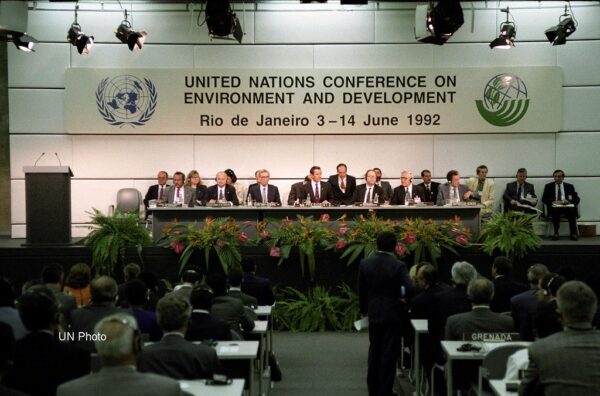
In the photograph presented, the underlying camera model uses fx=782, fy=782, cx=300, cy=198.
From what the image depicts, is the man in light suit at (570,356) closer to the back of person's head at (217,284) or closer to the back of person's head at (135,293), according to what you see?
the back of person's head at (135,293)

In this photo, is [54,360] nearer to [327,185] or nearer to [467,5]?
[327,185]

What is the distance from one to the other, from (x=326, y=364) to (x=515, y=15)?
8.34 meters

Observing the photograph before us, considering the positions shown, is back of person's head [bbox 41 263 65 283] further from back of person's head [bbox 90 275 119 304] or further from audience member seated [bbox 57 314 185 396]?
audience member seated [bbox 57 314 185 396]

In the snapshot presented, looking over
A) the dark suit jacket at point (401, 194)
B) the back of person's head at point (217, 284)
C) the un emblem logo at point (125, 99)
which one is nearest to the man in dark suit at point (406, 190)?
the dark suit jacket at point (401, 194)

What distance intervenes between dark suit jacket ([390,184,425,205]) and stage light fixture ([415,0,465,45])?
8.05ft

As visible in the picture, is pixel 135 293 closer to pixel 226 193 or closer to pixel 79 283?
pixel 79 283

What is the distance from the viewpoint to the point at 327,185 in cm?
1268

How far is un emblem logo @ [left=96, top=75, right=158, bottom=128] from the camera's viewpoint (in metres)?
13.5

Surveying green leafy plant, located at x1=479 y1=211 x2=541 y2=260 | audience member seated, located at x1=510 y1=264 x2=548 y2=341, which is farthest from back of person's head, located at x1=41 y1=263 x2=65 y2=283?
green leafy plant, located at x1=479 y1=211 x2=541 y2=260

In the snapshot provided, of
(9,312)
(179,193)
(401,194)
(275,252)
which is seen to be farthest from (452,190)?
Answer: (9,312)

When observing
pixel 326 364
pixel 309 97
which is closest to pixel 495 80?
pixel 309 97

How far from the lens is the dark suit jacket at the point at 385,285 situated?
245 inches

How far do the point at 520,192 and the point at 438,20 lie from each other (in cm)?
366

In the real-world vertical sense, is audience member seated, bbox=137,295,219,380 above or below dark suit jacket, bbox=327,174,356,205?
below
